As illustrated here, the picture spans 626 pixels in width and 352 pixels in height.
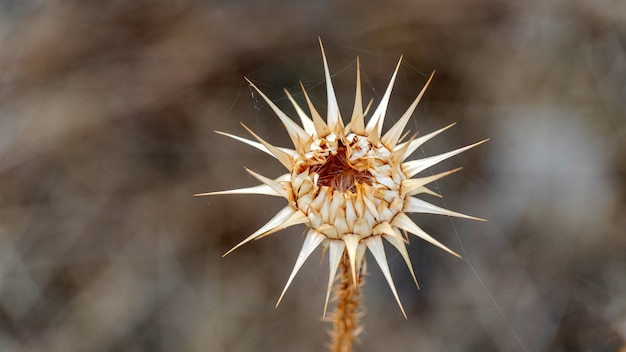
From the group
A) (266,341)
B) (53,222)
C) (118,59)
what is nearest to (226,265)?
(266,341)

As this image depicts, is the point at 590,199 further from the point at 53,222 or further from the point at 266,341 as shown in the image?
the point at 53,222

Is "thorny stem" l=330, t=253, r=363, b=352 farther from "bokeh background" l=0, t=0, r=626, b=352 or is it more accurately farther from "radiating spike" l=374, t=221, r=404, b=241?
"bokeh background" l=0, t=0, r=626, b=352

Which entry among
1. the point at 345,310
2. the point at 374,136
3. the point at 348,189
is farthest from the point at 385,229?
the point at 345,310

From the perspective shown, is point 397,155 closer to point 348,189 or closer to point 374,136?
point 374,136

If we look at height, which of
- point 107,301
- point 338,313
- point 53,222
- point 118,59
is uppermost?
point 118,59

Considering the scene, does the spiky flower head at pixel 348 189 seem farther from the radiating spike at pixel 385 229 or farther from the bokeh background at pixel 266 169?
the bokeh background at pixel 266 169

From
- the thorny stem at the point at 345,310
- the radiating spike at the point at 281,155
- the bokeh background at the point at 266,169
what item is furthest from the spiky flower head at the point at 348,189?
the bokeh background at the point at 266,169

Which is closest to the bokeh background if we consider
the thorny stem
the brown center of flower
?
the thorny stem
